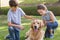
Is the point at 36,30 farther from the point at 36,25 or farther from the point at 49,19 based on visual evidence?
the point at 49,19

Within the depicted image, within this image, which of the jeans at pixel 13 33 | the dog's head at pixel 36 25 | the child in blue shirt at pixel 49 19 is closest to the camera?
the dog's head at pixel 36 25

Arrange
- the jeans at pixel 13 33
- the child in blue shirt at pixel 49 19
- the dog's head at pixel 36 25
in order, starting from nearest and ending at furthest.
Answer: the dog's head at pixel 36 25
the jeans at pixel 13 33
the child in blue shirt at pixel 49 19

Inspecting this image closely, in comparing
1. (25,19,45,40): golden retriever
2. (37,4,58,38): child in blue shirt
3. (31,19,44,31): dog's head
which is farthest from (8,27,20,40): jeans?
(37,4,58,38): child in blue shirt

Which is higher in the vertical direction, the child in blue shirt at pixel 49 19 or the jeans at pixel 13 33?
the child in blue shirt at pixel 49 19

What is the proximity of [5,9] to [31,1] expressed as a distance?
5.00 m

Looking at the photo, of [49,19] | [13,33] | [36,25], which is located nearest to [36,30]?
[36,25]

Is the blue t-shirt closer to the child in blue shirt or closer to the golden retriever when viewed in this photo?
the golden retriever

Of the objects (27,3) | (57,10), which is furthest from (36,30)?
(27,3)

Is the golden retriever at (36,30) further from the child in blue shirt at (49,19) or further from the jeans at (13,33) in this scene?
the child in blue shirt at (49,19)

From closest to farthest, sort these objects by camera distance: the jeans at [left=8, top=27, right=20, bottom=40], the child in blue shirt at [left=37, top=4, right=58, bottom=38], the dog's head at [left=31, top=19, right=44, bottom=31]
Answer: the dog's head at [left=31, top=19, right=44, bottom=31] < the jeans at [left=8, top=27, right=20, bottom=40] < the child in blue shirt at [left=37, top=4, right=58, bottom=38]

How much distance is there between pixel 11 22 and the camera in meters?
6.08

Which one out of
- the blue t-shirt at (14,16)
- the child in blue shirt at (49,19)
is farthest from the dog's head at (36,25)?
the child in blue shirt at (49,19)

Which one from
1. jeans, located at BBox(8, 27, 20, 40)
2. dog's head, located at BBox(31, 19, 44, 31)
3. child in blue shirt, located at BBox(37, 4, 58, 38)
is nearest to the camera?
dog's head, located at BBox(31, 19, 44, 31)

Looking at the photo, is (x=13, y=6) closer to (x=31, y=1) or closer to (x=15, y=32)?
(x=15, y=32)
